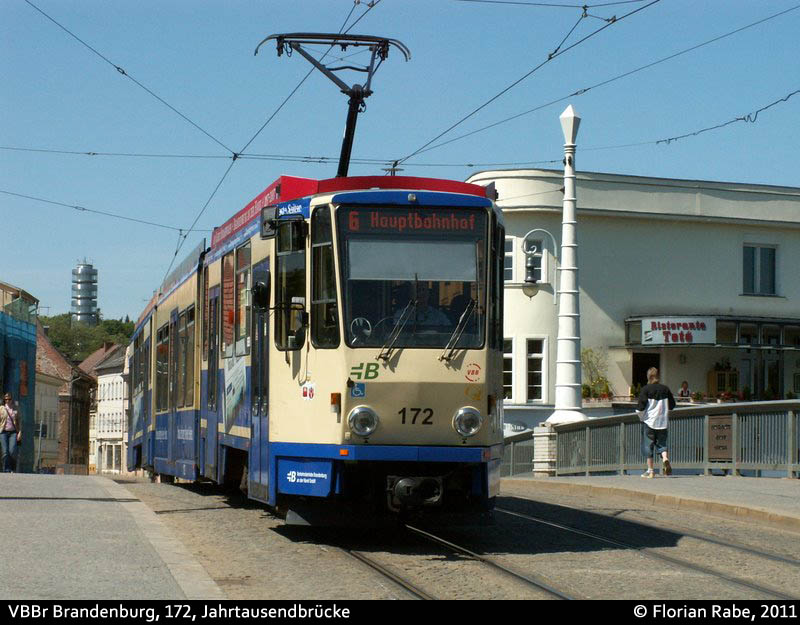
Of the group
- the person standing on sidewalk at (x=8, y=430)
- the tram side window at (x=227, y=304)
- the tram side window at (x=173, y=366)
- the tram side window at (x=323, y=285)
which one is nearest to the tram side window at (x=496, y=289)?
the tram side window at (x=323, y=285)

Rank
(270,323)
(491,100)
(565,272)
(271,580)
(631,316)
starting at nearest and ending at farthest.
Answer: (271,580), (270,323), (491,100), (565,272), (631,316)

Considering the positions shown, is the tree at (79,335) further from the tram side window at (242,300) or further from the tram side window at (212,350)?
the tram side window at (242,300)

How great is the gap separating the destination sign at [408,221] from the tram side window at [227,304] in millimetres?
Result: 3415

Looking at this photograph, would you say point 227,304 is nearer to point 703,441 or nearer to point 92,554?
point 92,554

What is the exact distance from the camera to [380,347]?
11.8m

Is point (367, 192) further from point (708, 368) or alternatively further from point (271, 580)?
point (708, 368)

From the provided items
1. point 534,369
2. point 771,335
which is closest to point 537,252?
point 534,369

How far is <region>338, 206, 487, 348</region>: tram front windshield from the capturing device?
38.8 feet

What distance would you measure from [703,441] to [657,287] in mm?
26767

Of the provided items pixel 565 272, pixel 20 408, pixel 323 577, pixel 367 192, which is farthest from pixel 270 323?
pixel 20 408

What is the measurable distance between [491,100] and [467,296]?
44.0 feet

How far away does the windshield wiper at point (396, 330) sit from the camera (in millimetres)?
11773

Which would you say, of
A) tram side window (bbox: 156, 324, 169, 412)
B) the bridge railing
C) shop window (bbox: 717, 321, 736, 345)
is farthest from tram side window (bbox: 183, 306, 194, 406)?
shop window (bbox: 717, 321, 736, 345)

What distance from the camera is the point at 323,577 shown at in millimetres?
10180
